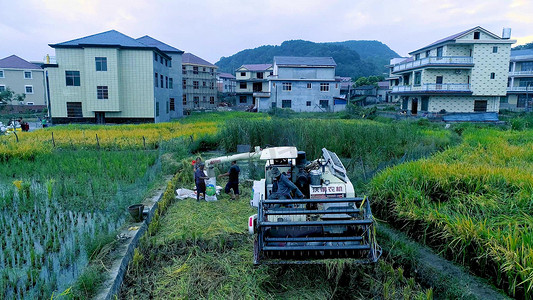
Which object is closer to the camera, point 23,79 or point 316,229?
point 316,229

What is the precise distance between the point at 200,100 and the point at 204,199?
54147 millimetres

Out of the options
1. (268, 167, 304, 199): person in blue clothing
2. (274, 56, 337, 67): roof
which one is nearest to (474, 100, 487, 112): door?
(274, 56, 337, 67): roof

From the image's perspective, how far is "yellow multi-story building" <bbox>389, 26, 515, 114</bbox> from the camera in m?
34.1

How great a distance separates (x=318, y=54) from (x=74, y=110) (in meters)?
73.7

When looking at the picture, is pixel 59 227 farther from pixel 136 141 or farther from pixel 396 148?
pixel 396 148

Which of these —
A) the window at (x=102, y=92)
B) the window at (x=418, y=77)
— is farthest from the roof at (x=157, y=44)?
the window at (x=418, y=77)

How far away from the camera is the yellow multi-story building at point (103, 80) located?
28.0 metres

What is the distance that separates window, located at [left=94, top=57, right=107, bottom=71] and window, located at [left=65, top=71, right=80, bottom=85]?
2.19m

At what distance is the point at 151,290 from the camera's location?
489cm

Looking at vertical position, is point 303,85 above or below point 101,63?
below

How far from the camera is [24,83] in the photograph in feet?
162

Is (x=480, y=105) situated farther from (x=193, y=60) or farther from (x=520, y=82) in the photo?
(x=193, y=60)

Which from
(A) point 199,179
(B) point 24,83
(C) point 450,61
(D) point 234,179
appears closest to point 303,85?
(C) point 450,61

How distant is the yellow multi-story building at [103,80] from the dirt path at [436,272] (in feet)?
87.8
